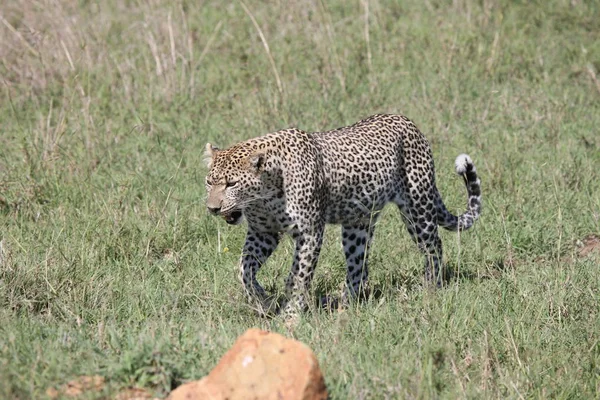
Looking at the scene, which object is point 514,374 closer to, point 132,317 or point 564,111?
point 132,317

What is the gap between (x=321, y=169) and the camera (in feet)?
23.6

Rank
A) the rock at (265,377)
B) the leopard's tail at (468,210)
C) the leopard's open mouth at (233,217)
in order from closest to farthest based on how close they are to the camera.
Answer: the rock at (265,377) < the leopard's open mouth at (233,217) < the leopard's tail at (468,210)

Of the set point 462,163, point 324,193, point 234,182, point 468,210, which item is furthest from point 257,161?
point 468,210

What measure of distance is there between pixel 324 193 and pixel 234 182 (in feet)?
2.46

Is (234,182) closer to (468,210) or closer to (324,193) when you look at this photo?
(324,193)

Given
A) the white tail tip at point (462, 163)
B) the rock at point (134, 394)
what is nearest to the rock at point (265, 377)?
the rock at point (134, 394)

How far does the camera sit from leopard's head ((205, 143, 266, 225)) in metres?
6.73

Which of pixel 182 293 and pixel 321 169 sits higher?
pixel 321 169

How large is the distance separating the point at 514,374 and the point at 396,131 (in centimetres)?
252

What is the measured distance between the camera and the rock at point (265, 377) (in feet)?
15.2

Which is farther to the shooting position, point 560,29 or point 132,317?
point 560,29

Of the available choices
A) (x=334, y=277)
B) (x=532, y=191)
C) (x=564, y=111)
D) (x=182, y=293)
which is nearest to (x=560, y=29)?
(x=564, y=111)

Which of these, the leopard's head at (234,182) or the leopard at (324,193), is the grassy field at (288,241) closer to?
the leopard at (324,193)

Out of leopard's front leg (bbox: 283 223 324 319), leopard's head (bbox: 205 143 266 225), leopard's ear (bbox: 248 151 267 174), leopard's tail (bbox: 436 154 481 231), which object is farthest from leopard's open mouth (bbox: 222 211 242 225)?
leopard's tail (bbox: 436 154 481 231)
